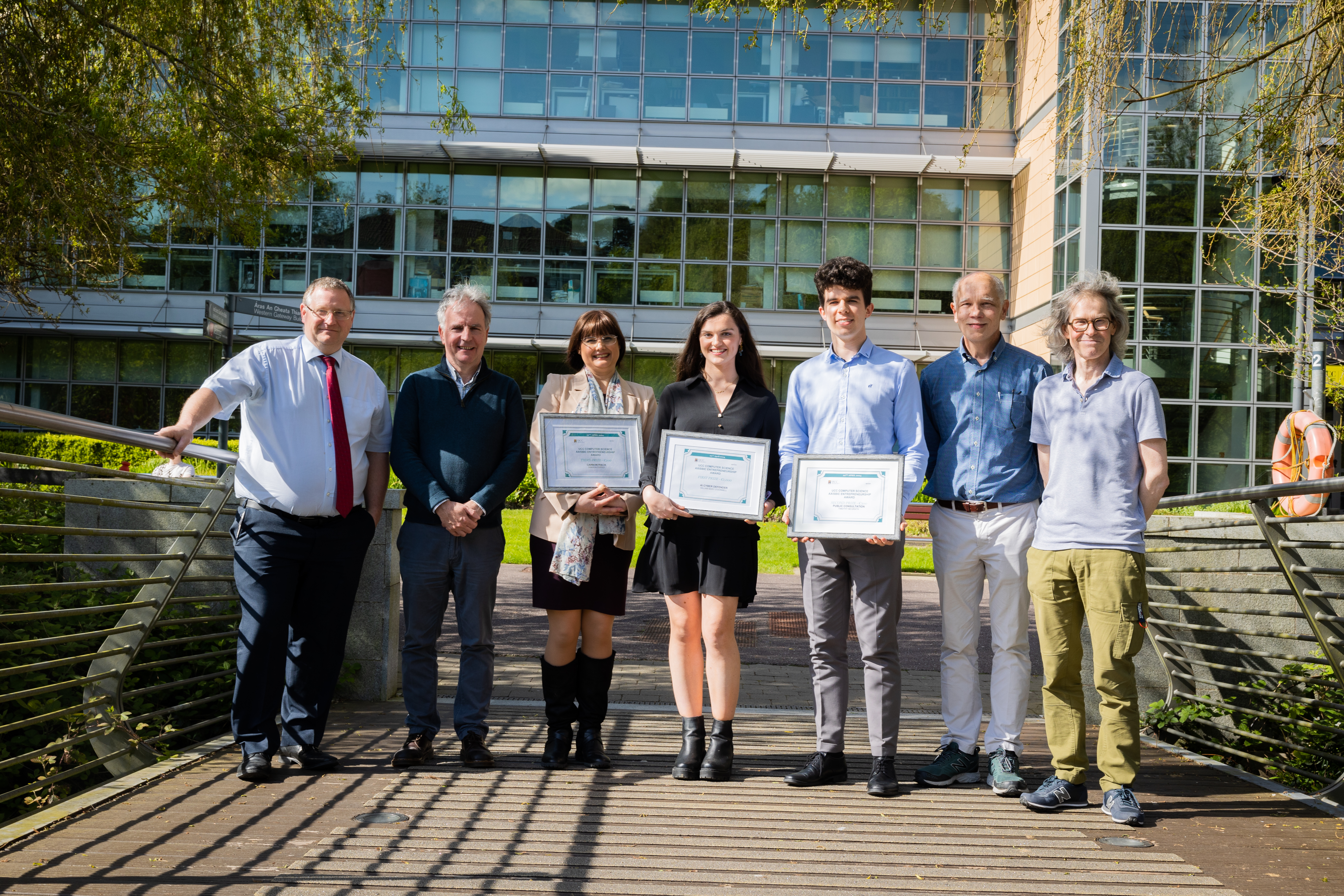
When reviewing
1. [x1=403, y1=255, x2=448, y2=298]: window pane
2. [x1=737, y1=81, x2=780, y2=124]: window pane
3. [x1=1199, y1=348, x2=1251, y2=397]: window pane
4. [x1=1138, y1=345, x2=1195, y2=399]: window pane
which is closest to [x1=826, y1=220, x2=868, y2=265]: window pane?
[x1=737, y1=81, x2=780, y2=124]: window pane

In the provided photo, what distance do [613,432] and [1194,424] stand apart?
66.0ft

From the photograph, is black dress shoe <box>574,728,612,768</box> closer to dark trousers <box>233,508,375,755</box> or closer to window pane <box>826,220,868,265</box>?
dark trousers <box>233,508,375,755</box>

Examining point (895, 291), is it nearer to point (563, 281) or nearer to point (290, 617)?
point (563, 281)

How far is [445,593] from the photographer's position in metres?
5.15

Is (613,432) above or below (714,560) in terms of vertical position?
above

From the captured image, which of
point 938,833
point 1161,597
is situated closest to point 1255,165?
point 1161,597

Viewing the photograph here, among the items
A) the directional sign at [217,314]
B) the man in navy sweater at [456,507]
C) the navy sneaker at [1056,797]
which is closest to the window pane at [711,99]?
the directional sign at [217,314]

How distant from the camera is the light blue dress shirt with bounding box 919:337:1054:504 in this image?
4.85 m

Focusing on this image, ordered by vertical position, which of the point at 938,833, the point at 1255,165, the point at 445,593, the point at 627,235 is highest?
the point at 627,235

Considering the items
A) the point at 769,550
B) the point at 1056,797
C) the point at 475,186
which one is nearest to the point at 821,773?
the point at 1056,797

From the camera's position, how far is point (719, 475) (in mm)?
4852

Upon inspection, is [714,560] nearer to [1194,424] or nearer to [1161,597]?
[1161,597]

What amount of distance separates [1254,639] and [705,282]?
814 inches

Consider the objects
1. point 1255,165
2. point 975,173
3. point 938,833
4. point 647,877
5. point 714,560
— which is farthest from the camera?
point 975,173
